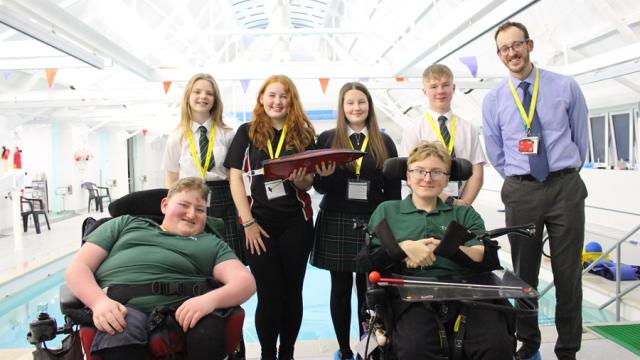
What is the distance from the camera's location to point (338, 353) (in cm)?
267

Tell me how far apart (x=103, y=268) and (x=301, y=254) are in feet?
3.24

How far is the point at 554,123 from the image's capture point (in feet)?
7.89

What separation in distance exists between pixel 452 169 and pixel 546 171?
1.86 feet

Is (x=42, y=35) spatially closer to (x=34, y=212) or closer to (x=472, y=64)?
(x=472, y=64)

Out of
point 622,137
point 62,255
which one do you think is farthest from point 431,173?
point 622,137

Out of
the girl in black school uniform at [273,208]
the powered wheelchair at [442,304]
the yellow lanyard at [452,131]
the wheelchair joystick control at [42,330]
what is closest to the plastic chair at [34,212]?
the girl in black school uniform at [273,208]

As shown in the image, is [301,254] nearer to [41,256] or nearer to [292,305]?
[292,305]

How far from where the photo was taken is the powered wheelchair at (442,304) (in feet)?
5.53

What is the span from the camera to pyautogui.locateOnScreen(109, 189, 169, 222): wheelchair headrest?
2068 millimetres

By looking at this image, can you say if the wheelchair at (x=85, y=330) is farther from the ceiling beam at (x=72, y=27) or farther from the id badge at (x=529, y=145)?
the ceiling beam at (x=72, y=27)

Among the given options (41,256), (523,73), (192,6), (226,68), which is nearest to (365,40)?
(192,6)

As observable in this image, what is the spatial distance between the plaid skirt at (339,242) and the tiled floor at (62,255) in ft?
2.13

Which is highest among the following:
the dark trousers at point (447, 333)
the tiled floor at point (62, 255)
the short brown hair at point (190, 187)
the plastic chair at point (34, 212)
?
the short brown hair at point (190, 187)

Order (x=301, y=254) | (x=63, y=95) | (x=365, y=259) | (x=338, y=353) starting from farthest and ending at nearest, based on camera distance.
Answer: (x=63, y=95), (x=338, y=353), (x=301, y=254), (x=365, y=259)
